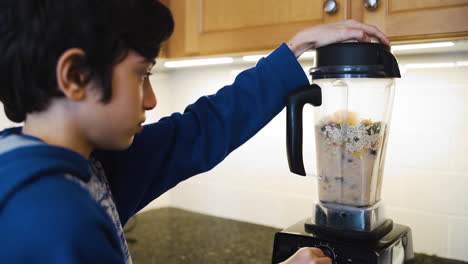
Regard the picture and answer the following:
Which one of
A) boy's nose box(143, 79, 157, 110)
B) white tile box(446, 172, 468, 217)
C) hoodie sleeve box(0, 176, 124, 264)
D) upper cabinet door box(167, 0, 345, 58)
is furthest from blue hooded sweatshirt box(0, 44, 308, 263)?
white tile box(446, 172, 468, 217)

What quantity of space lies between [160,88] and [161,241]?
1.69 feet

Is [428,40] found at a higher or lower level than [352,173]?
higher

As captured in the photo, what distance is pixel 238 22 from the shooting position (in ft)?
3.38

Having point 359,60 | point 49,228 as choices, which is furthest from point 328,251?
point 49,228

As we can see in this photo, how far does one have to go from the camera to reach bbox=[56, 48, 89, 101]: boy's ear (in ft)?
1.64

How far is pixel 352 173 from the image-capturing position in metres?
0.79

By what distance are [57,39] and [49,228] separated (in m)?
0.20

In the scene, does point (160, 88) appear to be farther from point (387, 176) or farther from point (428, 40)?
point (428, 40)

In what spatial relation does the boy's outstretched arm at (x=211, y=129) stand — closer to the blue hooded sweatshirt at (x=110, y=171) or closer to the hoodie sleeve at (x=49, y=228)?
the blue hooded sweatshirt at (x=110, y=171)

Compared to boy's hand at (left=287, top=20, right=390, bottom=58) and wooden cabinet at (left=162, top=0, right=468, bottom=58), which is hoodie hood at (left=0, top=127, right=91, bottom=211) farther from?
wooden cabinet at (left=162, top=0, right=468, bottom=58)

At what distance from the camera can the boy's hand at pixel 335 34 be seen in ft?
2.37

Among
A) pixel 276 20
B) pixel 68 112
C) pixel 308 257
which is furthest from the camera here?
pixel 276 20

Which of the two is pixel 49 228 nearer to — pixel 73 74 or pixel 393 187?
pixel 73 74

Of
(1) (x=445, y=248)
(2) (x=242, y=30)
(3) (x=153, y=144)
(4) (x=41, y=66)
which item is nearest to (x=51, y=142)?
(4) (x=41, y=66)
